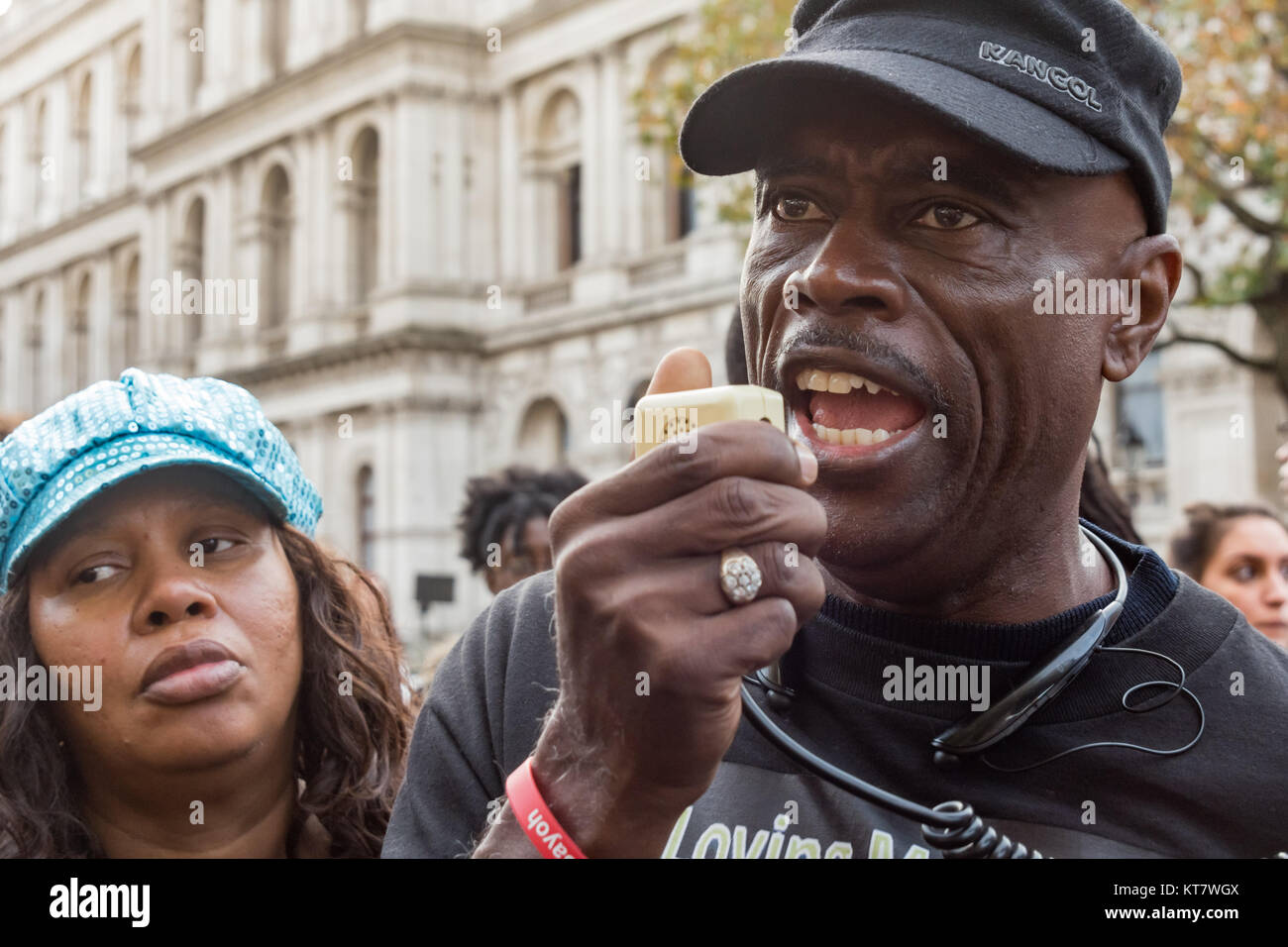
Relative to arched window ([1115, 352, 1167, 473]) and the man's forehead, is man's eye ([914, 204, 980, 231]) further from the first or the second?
arched window ([1115, 352, 1167, 473])

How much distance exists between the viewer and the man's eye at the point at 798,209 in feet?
6.23

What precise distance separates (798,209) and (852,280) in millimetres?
168

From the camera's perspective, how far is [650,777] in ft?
4.73

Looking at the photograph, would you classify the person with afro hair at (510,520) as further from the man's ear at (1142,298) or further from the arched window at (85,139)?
the arched window at (85,139)

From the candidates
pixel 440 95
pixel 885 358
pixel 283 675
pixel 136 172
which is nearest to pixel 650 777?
pixel 885 358

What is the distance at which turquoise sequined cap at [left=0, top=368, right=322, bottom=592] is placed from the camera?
7.73 feet

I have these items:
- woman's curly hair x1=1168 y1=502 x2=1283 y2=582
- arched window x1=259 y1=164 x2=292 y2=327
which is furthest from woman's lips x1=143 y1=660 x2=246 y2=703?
arched window x1=259 y1=164 x2=292 y2=327

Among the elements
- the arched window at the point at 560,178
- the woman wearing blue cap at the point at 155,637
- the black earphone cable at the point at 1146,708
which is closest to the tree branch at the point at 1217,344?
the woman wearing blue cap at the point at 155,637

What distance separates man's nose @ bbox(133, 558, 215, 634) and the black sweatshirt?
50cm

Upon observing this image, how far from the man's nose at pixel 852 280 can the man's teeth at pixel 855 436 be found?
0.44ft

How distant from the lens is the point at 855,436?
1810 mm

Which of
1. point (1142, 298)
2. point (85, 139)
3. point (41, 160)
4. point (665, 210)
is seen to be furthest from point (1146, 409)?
point (41, 160)
